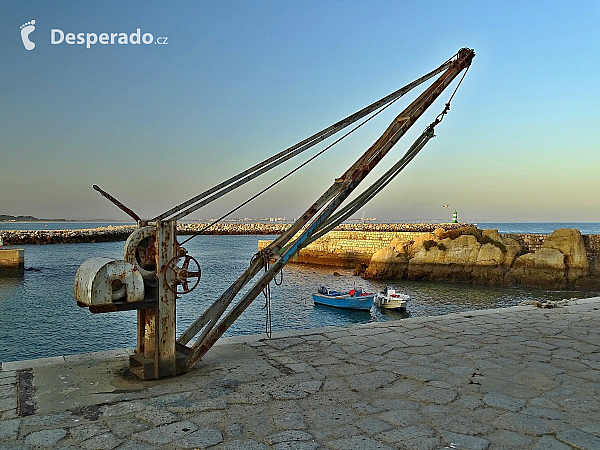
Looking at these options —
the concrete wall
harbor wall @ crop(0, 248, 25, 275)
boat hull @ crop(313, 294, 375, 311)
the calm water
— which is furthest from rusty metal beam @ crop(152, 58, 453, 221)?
harbor wall @ crop(0, 248, 25, 275)

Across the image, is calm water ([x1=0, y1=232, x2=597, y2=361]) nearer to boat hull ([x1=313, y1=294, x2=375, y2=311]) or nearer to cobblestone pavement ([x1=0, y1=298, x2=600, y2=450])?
boat hull ([x1=313, y1=294, x2=375, y2=311])

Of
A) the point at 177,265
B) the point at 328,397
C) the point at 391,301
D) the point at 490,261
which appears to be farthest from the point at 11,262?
the point at 328,397

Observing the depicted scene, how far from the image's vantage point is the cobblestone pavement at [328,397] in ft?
11.0

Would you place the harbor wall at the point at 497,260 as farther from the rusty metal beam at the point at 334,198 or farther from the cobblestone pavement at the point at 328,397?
the rusty metal beam at the point at 334,198

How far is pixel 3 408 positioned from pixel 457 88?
581 cm

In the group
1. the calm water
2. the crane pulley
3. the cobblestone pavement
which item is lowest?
the calm water

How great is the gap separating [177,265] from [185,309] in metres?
15.3

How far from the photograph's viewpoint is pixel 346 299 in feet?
61.6

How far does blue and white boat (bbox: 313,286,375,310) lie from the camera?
18.3 meters

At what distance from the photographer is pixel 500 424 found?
3.61m

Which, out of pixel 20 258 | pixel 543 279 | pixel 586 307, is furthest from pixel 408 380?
pixel 20 258

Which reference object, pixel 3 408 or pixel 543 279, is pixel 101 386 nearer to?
pixel 3 408

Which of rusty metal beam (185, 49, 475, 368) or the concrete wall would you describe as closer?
rusty metal beam (185, 49, 475, 368)

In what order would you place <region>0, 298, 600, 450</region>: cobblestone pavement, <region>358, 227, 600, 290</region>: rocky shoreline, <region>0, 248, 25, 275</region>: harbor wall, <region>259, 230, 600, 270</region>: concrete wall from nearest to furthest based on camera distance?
<region>0, 298, 600, 450</region>: cobblestone pavement, <region>358, 227, 600, 290</region>: rocky shoreline, <region>0, 248, 25, 275</region>: harbor wall, <region>259, 230, 600, 270</region>: concrete wall
